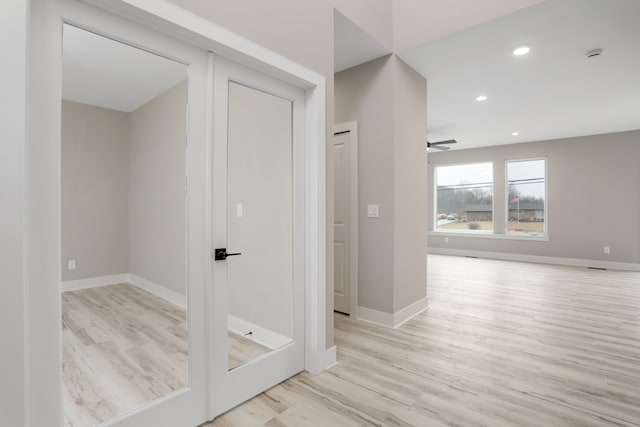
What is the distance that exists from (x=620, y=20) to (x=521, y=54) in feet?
2.48

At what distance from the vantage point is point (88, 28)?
1.39m

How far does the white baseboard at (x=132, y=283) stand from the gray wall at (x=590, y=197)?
25.9 ft

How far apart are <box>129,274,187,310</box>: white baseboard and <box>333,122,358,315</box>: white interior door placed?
6.89 ft

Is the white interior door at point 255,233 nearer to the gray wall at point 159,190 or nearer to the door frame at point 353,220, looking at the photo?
the gray wall at point 159,190

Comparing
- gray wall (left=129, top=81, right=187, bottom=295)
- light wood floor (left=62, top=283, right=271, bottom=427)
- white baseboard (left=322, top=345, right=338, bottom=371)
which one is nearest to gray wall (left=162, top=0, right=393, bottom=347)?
white baseboard (left=322, top=345, right=338, bottom=371)

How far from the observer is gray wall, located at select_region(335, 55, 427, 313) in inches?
129

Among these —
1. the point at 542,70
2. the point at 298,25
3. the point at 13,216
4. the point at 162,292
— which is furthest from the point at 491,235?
the point at 13,216

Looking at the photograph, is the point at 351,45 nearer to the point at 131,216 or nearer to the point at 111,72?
the point at 111,72

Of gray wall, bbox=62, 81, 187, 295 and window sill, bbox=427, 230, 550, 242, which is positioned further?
window sill, bbox=427, 230, 550, 242

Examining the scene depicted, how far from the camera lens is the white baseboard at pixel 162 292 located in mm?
1683

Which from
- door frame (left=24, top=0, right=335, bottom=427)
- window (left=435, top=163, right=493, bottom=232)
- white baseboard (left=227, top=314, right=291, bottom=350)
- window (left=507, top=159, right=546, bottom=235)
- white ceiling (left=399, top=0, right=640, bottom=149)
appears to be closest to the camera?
door frame (left=24, top=0, right=335, bottom=427)

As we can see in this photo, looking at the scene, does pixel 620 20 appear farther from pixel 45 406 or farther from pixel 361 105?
pixel 45 406

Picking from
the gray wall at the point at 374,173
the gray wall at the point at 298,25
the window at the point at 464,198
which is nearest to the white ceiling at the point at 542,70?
the gray wall at the point at 374,173

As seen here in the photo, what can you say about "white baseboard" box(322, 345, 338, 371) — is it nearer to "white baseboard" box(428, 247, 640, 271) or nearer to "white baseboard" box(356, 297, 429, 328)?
"white baseboard" box(356, 297, 429, 328)
